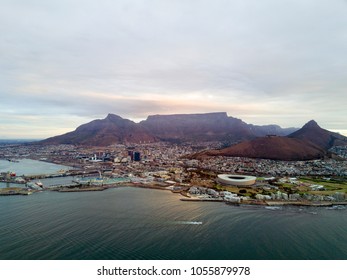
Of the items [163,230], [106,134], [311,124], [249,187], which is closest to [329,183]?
[249,187]

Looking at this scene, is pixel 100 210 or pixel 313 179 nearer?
pixel 100 210

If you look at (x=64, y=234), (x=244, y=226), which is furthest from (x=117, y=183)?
(x=244, y=226)

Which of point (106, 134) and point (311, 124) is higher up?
point (311, 124)

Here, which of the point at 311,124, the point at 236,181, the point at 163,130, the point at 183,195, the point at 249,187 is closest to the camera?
the point at 183,195

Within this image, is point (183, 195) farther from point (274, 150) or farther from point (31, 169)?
point (274, 150)

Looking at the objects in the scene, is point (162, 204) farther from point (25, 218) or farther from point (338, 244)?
point (338, 244)

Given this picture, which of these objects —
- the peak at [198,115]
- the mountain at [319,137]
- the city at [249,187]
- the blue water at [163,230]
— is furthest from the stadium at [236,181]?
the peak at [198,115]
